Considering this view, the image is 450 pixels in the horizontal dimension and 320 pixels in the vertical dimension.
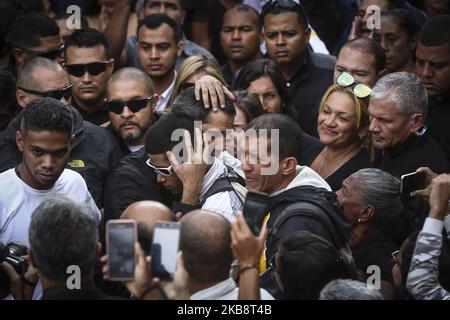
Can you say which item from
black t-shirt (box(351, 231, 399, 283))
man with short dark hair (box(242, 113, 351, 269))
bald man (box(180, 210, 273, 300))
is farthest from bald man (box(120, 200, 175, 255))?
black t-shirt (box(351, 231, 399, 283))

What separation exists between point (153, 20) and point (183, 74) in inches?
35.5

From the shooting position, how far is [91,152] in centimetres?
639

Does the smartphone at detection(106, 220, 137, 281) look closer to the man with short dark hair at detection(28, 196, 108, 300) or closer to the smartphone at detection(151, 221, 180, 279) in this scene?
the smartphone at detection(151, 221, 180, 279)

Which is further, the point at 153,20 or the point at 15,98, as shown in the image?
the point at 153,20

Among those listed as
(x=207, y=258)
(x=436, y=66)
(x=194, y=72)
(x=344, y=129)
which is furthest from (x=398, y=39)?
(x=207, y=258)

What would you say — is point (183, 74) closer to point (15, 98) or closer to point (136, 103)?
point (136, 103)

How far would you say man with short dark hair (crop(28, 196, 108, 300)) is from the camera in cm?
410

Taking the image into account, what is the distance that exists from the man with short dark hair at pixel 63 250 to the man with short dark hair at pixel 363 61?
10.6ft

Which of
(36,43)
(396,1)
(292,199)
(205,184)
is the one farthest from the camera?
(396,1)

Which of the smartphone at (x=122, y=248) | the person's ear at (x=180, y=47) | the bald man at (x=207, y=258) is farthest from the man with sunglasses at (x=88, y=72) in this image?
the smartphone at (x=122, y=248)

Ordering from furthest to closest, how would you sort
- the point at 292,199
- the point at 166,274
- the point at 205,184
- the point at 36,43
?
the point at 36,43 → the point at 205,184 → the point at 292,199 → the point at 166,274

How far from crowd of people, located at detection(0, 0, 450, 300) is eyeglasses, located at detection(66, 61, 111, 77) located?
0.01m

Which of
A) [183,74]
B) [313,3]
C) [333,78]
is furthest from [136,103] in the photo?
[313,3]
